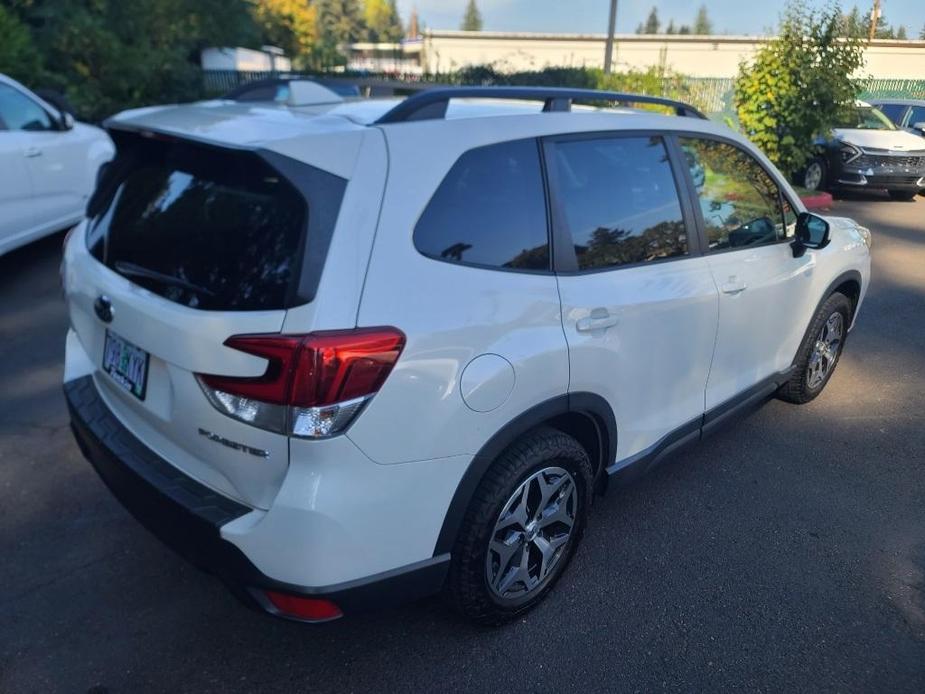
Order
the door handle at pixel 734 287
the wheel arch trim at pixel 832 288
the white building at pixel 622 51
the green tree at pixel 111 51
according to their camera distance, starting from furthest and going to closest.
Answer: the white building at pixel 622 51, the green tree at pixel 111 51, the wheel arch trim at pixel 832 288, the door handle at pixel 734 287

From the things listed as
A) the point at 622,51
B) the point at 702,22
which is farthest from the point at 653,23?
the point at 622,51

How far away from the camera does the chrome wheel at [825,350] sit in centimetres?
441

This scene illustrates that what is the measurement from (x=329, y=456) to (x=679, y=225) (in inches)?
74.1

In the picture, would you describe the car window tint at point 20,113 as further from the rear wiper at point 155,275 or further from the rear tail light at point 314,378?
the rear tail light at point 314,378

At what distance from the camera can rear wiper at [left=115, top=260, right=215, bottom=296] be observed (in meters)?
2.20

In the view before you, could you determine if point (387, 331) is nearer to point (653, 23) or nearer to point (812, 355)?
point (812, 355)

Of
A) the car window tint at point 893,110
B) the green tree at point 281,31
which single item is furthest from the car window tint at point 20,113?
the green tree at point 281,31

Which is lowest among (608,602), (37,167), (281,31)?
(608,602)

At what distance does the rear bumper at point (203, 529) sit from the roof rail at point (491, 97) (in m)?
1.29

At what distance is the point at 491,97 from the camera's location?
107 inches

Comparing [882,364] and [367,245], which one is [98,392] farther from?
[882,364]

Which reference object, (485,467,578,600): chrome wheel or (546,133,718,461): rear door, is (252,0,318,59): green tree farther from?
(485,467,578,600): chrome wheel

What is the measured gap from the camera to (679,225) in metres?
3.11

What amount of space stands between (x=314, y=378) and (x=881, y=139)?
13614mm
